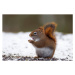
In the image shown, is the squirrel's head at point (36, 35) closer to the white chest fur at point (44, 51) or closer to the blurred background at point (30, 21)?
the white chest fur at point (44, 51)

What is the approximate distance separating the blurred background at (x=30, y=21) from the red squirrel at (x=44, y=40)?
5.09 feet

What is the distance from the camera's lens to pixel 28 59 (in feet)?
8.13

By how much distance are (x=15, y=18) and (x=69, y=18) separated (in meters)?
1.44

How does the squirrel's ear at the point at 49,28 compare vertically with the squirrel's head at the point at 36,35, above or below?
above


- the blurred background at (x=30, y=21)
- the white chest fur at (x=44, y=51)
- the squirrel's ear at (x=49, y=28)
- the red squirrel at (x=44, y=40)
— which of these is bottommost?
the white chest fur at (x=44, y=51)

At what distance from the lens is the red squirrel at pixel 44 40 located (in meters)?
2.35

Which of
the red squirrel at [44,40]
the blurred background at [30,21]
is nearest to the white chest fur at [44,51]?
the red squirrel at [44,40]

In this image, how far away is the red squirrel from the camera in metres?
2.35

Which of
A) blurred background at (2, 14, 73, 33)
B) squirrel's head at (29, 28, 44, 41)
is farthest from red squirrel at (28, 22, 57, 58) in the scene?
blurred background at (2, 14, 73, 33)

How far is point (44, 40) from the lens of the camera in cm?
238

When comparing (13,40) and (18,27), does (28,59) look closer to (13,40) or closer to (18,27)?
(13,40)

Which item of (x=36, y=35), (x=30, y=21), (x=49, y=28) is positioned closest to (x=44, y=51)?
(x=36, y=35)

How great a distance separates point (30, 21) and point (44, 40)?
1.83 meters

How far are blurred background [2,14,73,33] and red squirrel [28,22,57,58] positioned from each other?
1.55 metres
